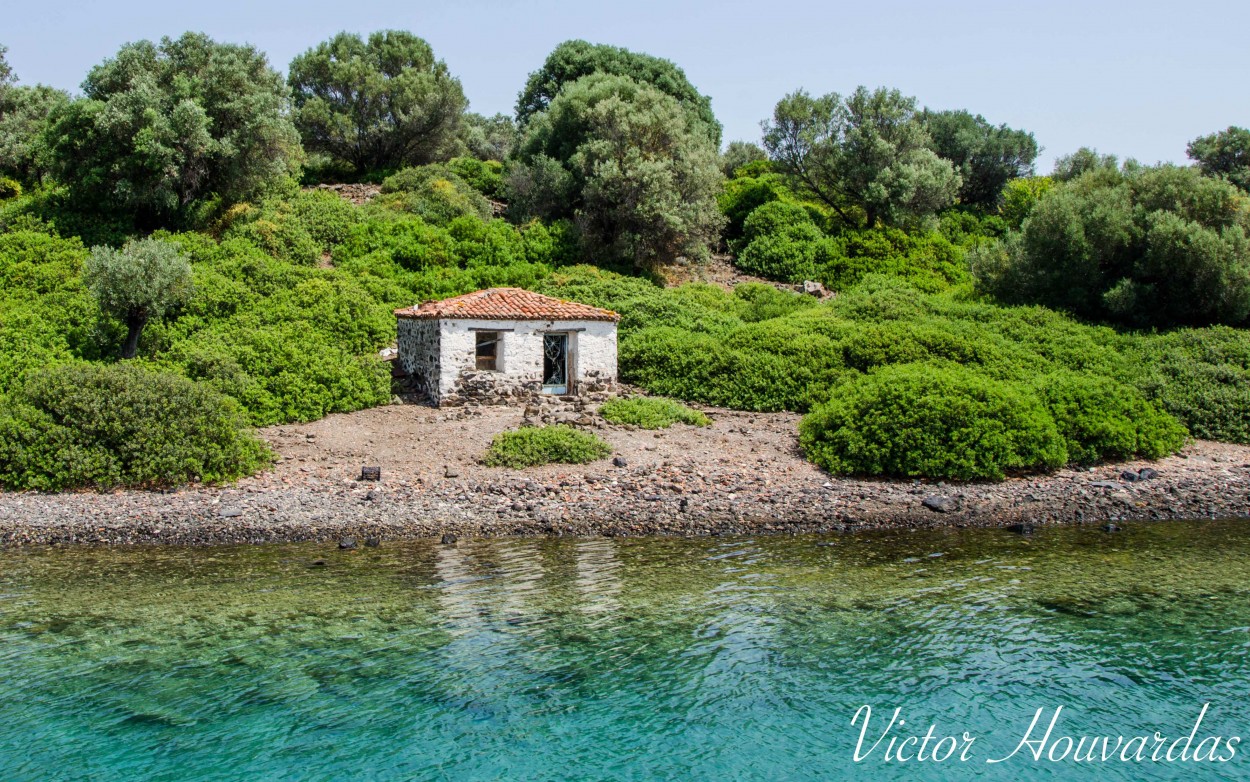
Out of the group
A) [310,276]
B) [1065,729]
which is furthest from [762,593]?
[310,276]

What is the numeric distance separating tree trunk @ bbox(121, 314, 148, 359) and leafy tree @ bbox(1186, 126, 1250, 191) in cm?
5011

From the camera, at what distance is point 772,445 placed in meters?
20.5

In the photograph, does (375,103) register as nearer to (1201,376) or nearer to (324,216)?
(324,216)

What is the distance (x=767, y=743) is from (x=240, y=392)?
16457 millimetres

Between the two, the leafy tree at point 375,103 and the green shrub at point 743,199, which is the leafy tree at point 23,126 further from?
the green shrub at point 743,199

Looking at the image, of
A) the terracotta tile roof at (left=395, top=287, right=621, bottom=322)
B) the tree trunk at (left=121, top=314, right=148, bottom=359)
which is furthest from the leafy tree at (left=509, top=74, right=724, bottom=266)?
the tree trunk at (left=121, top=314, right=148, bottom=359)

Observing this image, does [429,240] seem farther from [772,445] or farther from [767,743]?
[767,743]

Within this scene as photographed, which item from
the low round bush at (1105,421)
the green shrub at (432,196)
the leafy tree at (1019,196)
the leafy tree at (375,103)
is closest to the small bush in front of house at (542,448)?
the low round bush at (1105,421)

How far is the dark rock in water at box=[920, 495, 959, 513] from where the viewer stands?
671 inches

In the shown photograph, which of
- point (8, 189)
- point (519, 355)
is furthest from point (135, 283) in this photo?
point (8, 189)

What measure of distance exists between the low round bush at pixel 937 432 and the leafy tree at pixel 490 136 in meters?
Result: 38.8

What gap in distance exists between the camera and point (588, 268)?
3366 cm

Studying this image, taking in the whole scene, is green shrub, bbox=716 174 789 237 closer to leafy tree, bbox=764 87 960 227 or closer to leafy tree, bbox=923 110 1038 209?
leafy tree, bbox=764 87 960 227

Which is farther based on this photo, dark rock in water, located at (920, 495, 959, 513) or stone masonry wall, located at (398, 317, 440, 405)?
stone masonry wall, located at (398, 317, 440, 405)
